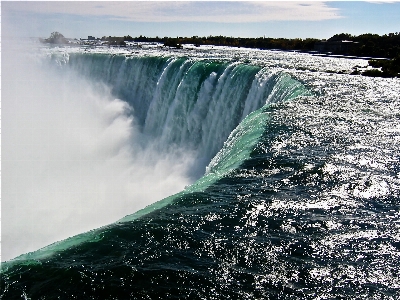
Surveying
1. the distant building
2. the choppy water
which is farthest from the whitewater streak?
the distant building

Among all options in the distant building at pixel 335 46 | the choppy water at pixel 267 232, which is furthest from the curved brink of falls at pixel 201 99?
the distant building at pixel 335 46

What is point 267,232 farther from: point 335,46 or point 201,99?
point 335,46

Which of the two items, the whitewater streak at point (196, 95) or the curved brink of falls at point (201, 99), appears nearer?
the curved brink of falls at point (201, 99)

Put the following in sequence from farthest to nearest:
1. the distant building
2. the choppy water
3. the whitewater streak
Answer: the distant building, the whitewater streak, the choppy water

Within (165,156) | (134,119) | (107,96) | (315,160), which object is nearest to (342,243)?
(315,160)

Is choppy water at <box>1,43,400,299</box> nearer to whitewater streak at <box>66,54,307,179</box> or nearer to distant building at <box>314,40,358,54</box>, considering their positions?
whitewater streak at <box>66,54,307,179</box>

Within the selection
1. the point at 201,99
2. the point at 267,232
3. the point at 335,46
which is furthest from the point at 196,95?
the point at 335,46

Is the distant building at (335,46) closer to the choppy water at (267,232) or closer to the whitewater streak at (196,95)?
the whitewater streak at (196,95)

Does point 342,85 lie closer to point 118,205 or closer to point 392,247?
point 118,205
